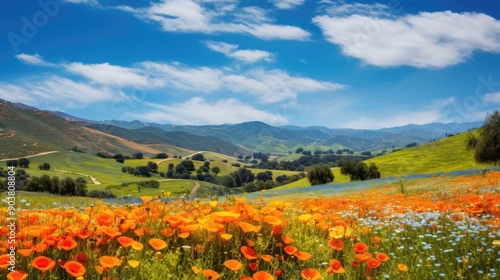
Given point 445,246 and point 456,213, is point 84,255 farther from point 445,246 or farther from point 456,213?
point 456,213

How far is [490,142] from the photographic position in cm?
4803

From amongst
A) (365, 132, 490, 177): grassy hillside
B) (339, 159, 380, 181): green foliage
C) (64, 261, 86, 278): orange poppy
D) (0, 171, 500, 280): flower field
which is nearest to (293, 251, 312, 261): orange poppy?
(0, 171, 500, 280): flower field

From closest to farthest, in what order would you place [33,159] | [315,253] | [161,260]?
[161,260]
[315,253]
[33,159]

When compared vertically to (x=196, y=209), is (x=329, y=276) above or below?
below

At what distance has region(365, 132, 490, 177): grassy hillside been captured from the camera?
79.3m

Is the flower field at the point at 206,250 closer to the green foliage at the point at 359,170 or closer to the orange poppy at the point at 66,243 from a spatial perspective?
the orange poppy at the point at 66,243

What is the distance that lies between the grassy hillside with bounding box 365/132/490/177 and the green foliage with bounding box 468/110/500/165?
25088 mm

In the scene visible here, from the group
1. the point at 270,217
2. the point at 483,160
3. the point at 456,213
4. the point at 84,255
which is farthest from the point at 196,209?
the point at 483,160

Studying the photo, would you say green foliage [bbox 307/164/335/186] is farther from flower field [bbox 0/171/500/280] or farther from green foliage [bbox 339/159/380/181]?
flower field [bbox 0/171/500/280]

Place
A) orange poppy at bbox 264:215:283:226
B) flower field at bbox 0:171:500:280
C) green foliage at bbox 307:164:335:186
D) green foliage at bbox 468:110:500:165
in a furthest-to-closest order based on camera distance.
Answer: green foliage at bbox 307:164:335:186 < green foliage at bbox 468:110:500:165 < orange poppy at bbox 264:215:283:226 < flower field at bbox 0:171:500:280

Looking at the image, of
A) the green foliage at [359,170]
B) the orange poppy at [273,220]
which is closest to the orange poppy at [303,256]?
the orange poppy at [273,220]

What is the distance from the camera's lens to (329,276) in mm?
4441

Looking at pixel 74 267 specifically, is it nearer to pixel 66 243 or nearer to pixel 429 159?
pixel 66 243

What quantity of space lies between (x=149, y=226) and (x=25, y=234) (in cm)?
133
